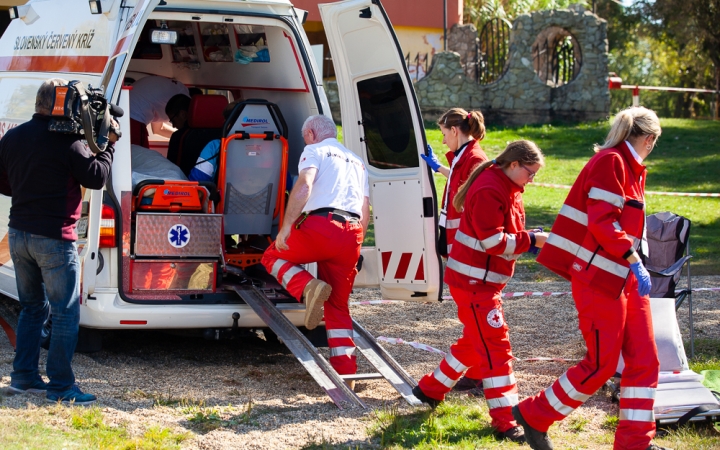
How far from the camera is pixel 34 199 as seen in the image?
4.98 meters

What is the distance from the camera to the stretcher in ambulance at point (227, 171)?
18.8 ft

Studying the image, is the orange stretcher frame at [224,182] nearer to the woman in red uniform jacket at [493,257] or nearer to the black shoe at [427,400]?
the black shoe at [427,400]

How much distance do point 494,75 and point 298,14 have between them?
17119 mm

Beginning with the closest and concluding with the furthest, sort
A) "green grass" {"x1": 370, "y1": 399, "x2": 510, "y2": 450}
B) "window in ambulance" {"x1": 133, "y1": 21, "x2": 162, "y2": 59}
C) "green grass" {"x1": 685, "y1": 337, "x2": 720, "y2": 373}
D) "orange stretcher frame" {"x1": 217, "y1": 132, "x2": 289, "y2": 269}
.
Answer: "green grass" {"x1": 370, "y1": 399, "x2": 510, "y2": 450}
"green grass" {"x1": 685, "y1": 337, "x2": 720, "y2": 373}
"orange stretcher frame" {"x1": 217, "y1": 132, "x2": 289, "y2": 269}
"window in ambulance" {"x1": 133, "y1": 21, "x2": 162, "y2": 59}

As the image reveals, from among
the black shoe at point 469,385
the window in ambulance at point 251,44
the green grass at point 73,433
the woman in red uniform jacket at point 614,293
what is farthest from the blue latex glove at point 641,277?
the window in ambulance at point 251,44

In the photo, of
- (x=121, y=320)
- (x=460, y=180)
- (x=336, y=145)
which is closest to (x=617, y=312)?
(x=460, y=180)

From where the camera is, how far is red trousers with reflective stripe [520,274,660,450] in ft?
14.2

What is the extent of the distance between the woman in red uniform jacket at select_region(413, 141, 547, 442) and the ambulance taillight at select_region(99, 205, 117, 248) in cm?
214

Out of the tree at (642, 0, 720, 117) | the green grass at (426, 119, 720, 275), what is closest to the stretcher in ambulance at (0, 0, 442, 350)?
the green grass at (426, 119, 720, 275)

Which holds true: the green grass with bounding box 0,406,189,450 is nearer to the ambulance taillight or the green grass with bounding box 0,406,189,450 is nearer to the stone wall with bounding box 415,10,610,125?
the ambulance taillight

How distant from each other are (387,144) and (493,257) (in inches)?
75.0

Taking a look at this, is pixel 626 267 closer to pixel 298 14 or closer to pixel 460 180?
pixel 460 180

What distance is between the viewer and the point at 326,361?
18.2 ft

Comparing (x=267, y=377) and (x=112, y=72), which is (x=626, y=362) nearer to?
(x=267, y=377)
